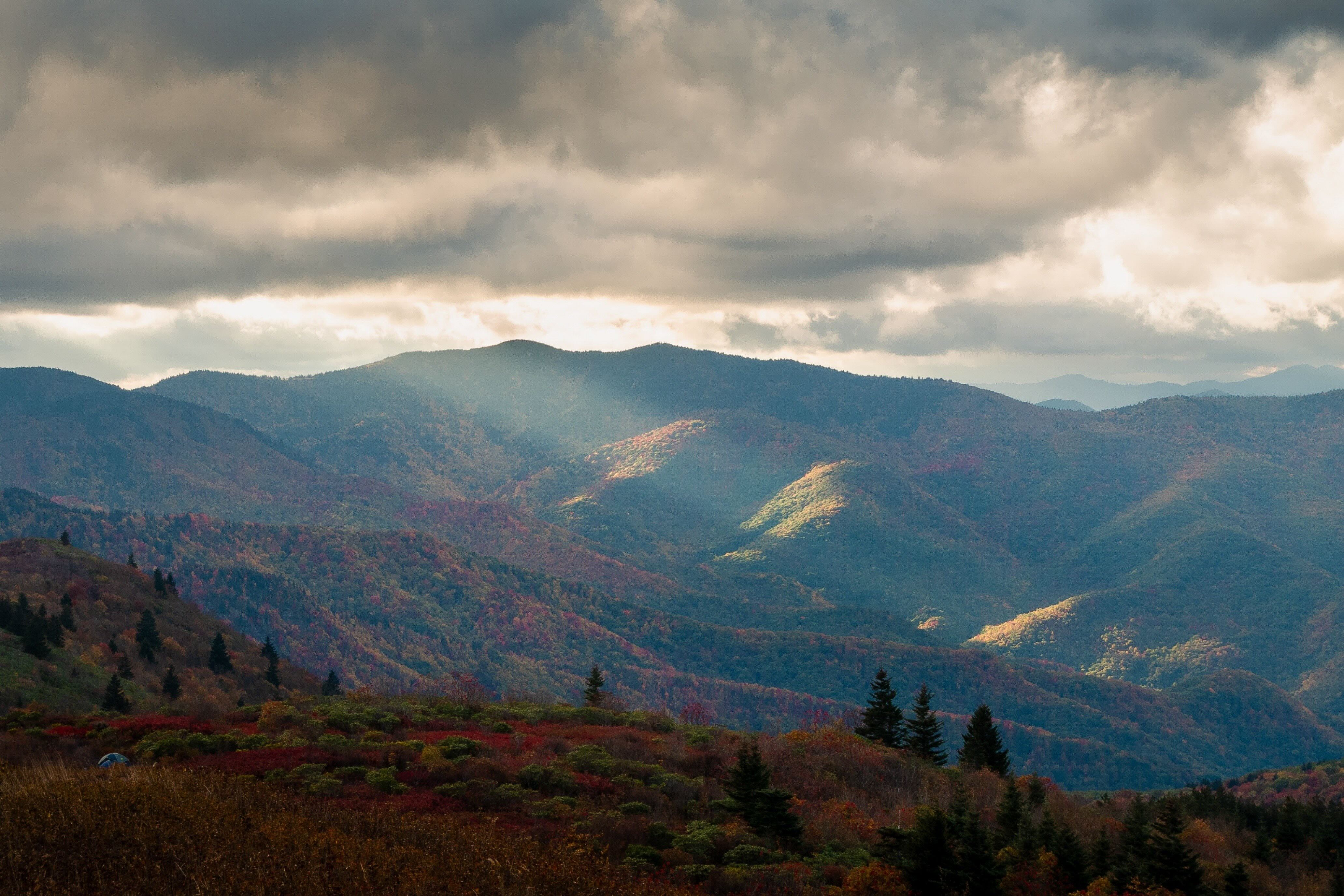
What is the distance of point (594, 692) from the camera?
73062mm

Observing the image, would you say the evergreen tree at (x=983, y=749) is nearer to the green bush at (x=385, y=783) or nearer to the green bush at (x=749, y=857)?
the green bush at (x=749, y=857)

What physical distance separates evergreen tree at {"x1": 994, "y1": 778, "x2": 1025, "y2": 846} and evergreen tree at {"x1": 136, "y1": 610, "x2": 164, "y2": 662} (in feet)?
351

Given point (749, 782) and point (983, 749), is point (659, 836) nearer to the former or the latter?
point (749, 782)

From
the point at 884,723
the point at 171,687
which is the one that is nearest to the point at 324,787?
the point at 884,723

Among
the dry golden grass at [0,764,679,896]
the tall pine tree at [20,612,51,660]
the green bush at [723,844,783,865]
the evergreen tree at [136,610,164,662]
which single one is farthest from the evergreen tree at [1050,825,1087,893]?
the evergreen tree at [136,610,164,662]

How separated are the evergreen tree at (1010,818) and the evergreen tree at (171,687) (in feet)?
273

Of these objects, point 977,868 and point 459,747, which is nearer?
point 977,868

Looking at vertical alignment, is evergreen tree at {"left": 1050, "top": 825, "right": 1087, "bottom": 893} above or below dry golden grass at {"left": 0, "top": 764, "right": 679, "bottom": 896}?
below

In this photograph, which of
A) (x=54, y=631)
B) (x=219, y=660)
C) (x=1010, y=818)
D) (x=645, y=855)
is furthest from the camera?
(x=219, y=660)

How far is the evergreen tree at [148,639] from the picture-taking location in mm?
120250

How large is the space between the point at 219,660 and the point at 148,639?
37.8ft

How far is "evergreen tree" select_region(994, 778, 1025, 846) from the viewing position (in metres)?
41.2

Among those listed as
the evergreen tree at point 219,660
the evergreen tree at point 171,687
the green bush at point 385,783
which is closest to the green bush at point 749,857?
the green bush at point 385,783

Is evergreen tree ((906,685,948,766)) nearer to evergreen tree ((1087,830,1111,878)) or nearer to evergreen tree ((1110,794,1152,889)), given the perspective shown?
evergreen tree ((1110,794,1152,889))
